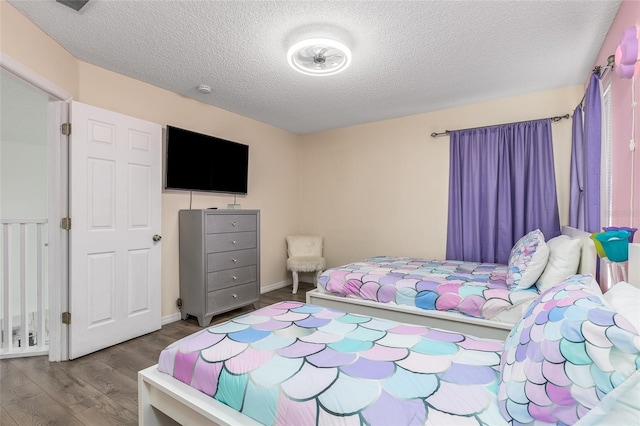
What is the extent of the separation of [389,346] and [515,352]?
19.3 inches

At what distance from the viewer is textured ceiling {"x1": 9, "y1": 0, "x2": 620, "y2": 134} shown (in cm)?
198

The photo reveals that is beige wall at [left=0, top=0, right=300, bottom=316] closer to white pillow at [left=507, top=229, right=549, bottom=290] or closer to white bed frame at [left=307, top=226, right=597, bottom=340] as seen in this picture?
white bed frame at [left=307, top=226, right=597, bottom=340]

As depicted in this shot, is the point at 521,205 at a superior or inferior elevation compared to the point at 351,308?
superior

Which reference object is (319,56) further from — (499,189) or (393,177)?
(499,189)

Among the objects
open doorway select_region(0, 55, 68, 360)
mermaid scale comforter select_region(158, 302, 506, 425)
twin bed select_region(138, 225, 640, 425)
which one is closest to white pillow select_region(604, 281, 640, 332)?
twin bed select_region(138, 225, 640, 425)

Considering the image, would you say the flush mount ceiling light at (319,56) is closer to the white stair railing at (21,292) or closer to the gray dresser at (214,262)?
the gray dresser at (214,262)

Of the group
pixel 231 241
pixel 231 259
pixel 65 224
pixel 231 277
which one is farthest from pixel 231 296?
pixel 65 224

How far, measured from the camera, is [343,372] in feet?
3.74

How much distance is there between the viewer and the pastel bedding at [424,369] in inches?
31.9

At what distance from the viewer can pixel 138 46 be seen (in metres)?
2.41

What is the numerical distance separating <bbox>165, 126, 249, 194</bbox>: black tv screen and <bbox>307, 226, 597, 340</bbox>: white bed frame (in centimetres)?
177

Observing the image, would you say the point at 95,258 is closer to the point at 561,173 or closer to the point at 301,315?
the point at 301,315

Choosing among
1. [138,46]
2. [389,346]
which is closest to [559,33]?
[389,346]

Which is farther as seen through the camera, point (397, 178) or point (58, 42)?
point (397, 178)
